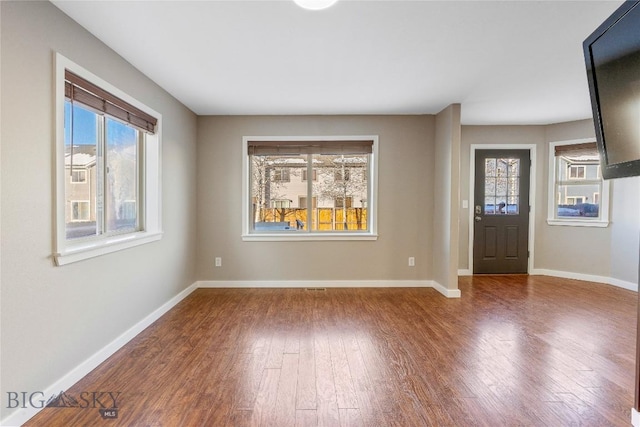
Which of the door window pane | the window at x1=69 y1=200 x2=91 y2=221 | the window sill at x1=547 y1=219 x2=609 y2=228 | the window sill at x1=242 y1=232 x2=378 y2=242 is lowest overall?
the window sill at x1=242 y1=232 x2=378 y2=242

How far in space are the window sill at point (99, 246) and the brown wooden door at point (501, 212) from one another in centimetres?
464

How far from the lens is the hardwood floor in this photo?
1764 mm

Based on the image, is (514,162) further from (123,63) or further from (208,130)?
(123,63)

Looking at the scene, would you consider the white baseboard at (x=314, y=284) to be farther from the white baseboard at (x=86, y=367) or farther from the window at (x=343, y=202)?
the window at (x=343, y=202)

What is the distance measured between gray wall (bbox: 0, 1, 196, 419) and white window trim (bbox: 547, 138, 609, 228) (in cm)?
581

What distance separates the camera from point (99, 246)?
7.47ft

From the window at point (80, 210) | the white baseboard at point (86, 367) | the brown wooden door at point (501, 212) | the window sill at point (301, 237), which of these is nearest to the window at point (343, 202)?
the window sill at point (301, 237)

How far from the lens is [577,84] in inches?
125

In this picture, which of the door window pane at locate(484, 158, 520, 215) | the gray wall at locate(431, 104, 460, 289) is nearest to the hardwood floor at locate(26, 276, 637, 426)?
the gray wall at locate(431, 104, 460, 289)

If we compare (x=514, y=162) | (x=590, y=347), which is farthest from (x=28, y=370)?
(x=514, y=162)

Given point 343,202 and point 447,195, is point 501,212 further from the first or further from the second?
point 343,202

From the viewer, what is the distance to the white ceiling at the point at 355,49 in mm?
1943

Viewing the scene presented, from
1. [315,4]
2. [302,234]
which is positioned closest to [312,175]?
[302,234]

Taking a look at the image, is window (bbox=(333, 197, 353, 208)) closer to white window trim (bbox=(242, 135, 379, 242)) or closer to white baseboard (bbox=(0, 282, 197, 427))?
white window trim (bbox=(242, 135, 379, 242))
